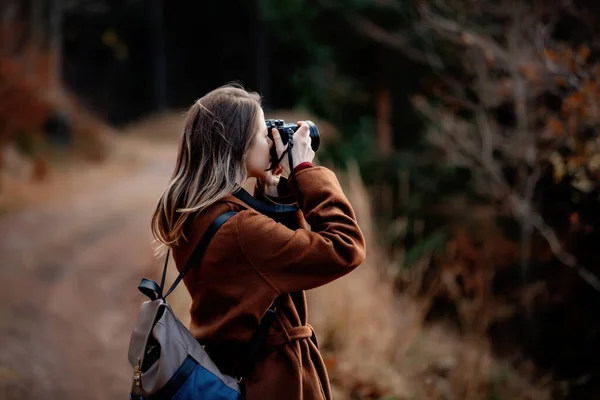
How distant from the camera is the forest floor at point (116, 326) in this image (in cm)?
502

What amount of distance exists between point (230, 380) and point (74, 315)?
500cm

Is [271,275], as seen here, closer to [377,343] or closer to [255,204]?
[255,204]

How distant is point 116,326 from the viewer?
6.36 metres

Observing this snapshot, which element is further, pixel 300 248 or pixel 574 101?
pixel 574 101

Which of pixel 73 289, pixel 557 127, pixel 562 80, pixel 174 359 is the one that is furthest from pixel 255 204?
pixel 73 289

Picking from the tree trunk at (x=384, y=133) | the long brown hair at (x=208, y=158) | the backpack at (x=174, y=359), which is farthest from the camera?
the tree trunk at (x=384, y=133)

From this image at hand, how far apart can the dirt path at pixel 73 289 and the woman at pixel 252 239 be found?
128 inches

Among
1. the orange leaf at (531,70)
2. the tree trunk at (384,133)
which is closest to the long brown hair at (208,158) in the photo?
the orange leaf at (531,70)

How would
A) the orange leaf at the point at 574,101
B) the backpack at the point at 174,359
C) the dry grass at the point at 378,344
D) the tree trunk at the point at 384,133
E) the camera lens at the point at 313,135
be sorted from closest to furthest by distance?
the backpack at the point at 174,359 → the camera lens at the point at 313,135 → the orange leaf at the point at 574,101 → the dry grass at the point at 378,344 → the tree trunk at the point at 384,133

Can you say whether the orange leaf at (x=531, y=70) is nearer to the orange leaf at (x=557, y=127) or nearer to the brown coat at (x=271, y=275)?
the orange leaf at (x=557, y=127)

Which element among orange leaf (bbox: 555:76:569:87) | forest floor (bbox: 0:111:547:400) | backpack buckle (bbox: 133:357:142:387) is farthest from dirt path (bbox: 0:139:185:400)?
orange leaf (bbox: 555:76:569:87)

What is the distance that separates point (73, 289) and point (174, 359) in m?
5.74

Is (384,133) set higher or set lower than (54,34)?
higher

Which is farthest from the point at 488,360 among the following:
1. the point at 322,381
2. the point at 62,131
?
the point at 62,131
